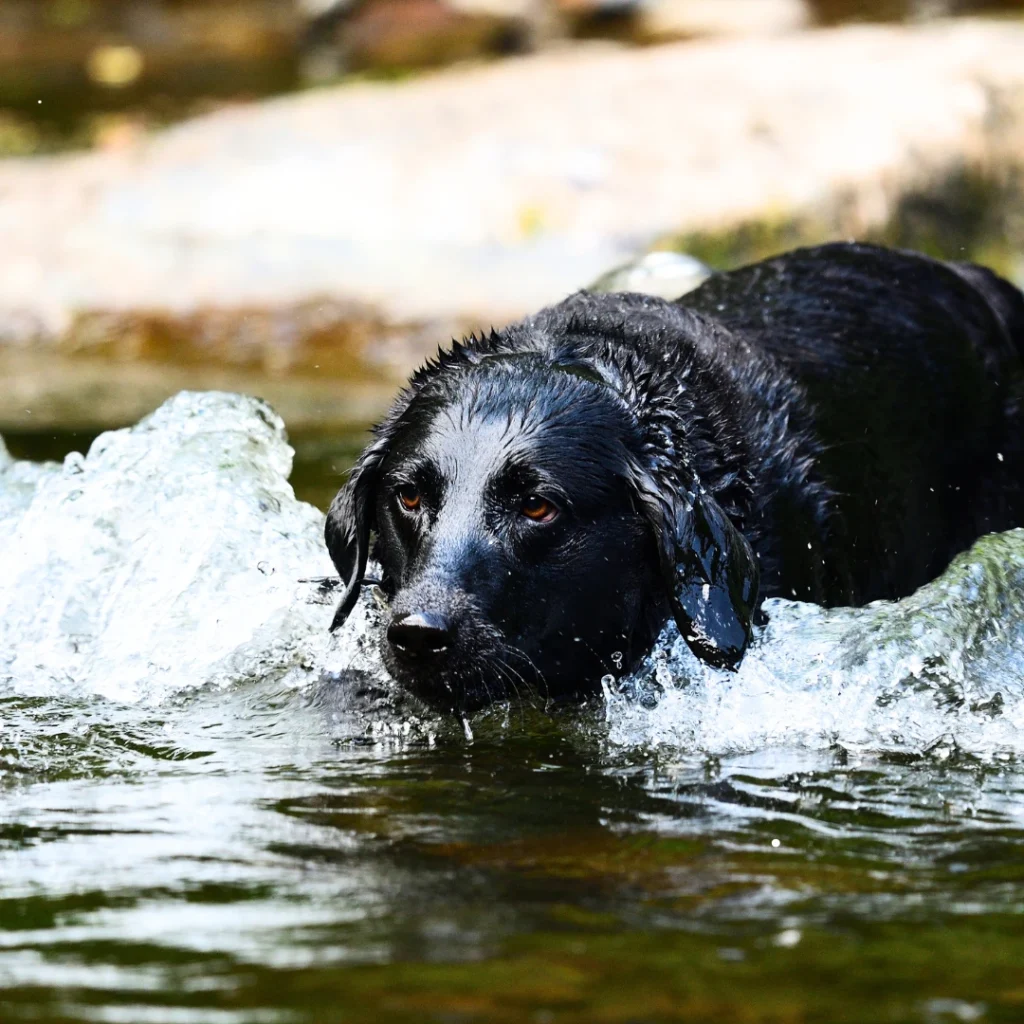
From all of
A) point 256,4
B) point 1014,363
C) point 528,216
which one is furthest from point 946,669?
point 256,4

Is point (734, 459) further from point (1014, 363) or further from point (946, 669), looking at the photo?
point (1014, 363)

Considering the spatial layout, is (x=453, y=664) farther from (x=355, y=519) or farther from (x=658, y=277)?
(x=658, y=277)

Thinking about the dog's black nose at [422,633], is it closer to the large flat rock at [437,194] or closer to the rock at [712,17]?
the large flat rock at [437,194]

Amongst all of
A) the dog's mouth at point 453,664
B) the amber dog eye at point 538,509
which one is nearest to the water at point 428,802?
the dog's mouth at point 453,664

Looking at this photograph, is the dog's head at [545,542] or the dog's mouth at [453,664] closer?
the dog's mouth at [453,664]

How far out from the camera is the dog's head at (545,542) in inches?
160

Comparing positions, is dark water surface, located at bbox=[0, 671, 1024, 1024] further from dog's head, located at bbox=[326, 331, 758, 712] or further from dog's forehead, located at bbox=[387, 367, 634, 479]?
dog's forehead, located at bbox=[387, 367, 634, 479]

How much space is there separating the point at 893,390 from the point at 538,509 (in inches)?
62.4

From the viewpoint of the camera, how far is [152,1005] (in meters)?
2.55

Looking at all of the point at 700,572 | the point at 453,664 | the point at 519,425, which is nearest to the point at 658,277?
the point at 519,425

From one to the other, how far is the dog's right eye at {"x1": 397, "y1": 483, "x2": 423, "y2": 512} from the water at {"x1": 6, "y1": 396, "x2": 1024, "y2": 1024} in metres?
0.50

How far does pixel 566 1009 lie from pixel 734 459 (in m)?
2.25

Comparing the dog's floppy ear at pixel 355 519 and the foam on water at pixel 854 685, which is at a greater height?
the dog's floppy ear at pixel 355 519

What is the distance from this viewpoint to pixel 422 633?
394 centimetres
